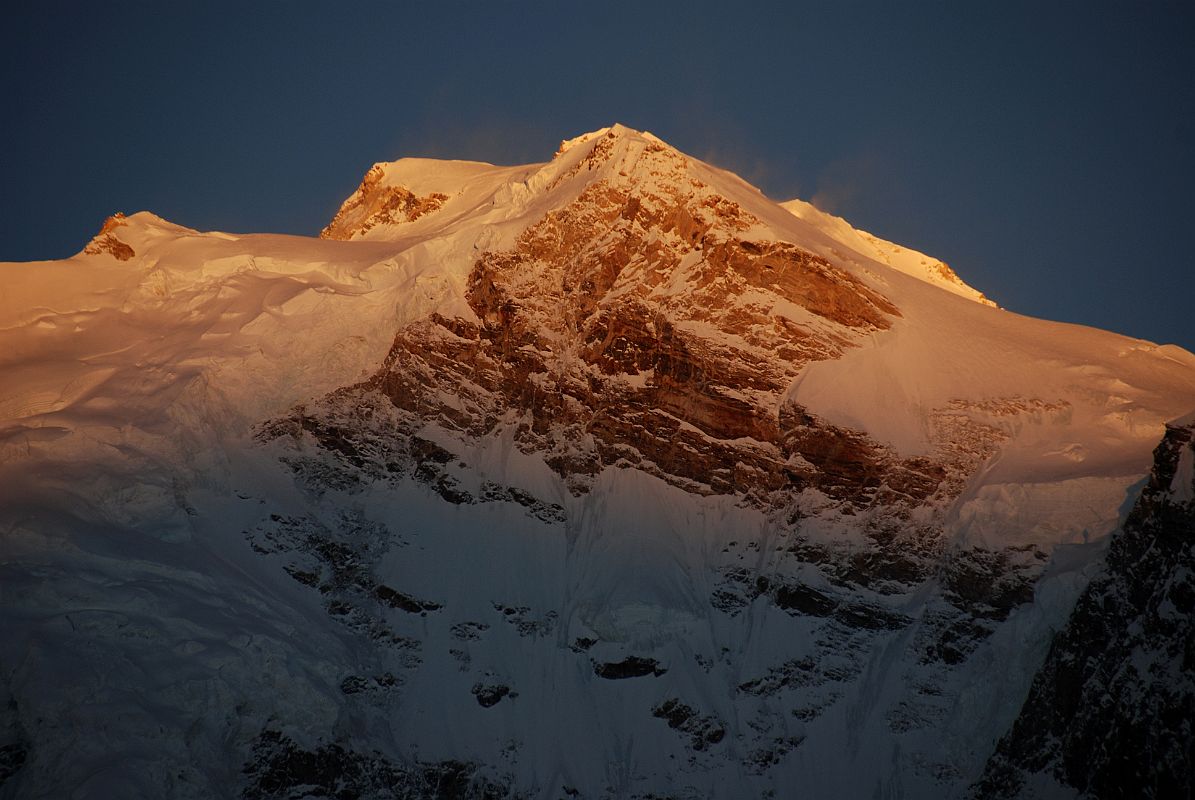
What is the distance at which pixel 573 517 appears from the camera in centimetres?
10194

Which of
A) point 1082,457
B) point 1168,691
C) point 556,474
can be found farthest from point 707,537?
point 1168,691

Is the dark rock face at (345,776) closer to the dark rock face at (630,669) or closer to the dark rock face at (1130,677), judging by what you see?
the dark rock face at (630,669)

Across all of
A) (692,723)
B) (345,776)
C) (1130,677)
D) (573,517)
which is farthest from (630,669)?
(1130,677)

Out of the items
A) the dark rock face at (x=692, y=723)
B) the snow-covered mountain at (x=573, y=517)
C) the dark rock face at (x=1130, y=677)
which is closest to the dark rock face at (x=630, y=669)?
the snow-covered mountain at (x=573, y=517)

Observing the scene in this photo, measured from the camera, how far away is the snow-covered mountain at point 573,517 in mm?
82938

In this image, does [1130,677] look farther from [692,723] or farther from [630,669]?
[630,669]

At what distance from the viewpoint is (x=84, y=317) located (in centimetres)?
11200

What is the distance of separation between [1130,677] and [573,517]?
3992cm

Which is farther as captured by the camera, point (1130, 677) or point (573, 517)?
point (573, 517)

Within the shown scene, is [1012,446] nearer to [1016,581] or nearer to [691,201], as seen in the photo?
[1016,581]

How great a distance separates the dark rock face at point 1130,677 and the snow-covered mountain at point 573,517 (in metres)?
0.28

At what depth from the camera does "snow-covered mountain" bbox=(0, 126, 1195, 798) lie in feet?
272

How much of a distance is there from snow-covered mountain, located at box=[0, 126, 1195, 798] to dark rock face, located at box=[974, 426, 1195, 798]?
280 millimetres

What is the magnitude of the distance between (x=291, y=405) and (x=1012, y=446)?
51893 millimetres
